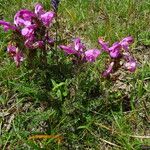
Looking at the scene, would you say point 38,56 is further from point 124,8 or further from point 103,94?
point 124,8

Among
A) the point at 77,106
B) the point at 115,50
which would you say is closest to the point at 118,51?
the point at 115,50

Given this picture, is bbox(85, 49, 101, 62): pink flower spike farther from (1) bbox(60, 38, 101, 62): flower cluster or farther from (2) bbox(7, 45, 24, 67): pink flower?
(2) bbox(7, 45, 24, 67): pink flower

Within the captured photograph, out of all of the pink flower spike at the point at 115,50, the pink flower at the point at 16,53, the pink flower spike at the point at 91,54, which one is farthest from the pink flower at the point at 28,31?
the pink flower spike at the point at 115,50

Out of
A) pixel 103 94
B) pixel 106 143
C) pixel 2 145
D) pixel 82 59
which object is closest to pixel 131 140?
pixel 106 143

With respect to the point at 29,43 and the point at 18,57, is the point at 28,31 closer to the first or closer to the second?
the point at 29,43

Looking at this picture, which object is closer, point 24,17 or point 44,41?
point 24,17

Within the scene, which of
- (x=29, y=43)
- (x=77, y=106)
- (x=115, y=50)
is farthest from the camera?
(x=77, y=106)

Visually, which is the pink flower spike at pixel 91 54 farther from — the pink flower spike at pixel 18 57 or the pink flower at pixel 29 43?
the pink flower spike at pixel 18 57
